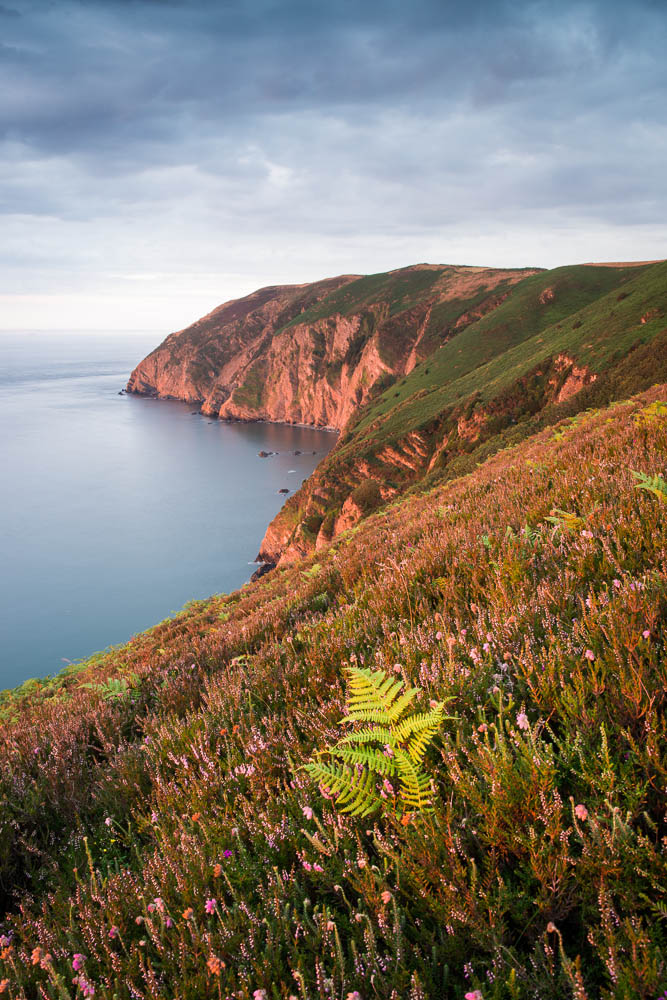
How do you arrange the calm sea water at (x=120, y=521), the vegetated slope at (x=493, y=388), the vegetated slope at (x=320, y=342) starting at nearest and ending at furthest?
the vegetated slope at (x=493, y=388) < the calm sea water at (x=120, y=521) < the vegetated slope at (x=320, y=342)

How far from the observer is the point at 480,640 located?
2.79 m

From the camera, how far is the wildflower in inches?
57.0

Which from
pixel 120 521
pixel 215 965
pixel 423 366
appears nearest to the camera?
pixel 215 965

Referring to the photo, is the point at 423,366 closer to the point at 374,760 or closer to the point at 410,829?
the point at 374,760

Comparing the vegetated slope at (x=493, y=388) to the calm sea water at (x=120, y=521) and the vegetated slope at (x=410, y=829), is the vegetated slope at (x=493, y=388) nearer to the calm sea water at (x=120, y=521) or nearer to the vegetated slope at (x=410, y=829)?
the calm sea water at (x=120, y=521)

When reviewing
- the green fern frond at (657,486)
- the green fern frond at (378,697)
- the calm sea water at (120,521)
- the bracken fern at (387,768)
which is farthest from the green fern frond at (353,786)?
the calm sea water at (120,521)

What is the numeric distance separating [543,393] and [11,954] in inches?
1827

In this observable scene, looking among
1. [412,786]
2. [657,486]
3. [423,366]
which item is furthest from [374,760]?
[423,366]

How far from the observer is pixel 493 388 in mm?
47188

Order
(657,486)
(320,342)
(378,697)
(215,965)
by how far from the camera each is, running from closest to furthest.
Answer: (215,965), (378,697), (657,486), (320,342)

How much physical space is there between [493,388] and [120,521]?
6732 cm

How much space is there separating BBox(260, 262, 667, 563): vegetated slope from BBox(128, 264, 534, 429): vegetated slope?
2959 centimetres

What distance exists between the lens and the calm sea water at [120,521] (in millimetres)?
57125

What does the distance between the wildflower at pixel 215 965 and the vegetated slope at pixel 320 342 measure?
10904 centimetres
